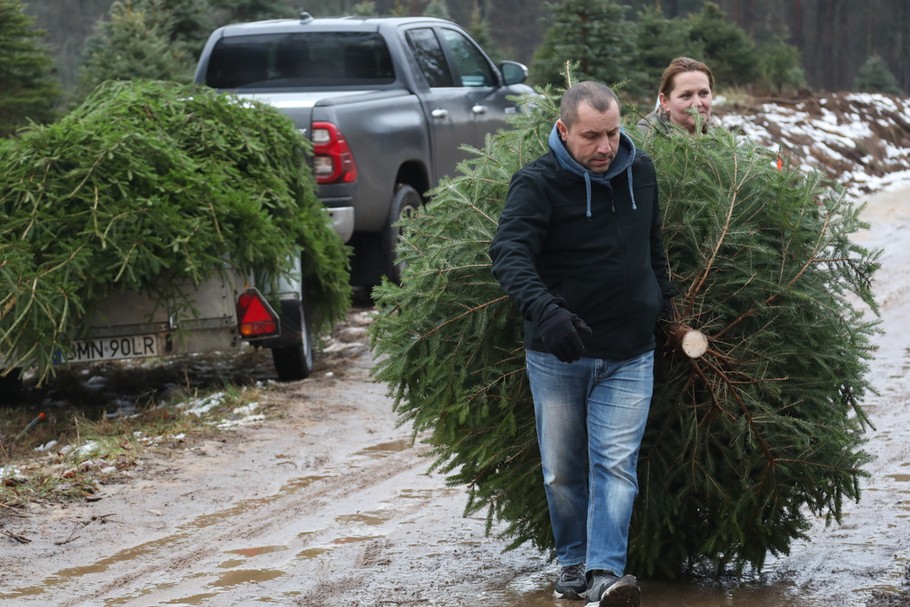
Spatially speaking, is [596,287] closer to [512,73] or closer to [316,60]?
[316,60]

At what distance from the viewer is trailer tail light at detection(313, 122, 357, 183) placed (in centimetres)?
1037

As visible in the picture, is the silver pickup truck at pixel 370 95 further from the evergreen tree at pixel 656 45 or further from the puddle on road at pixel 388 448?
the evergreen tree at pixel 656 45

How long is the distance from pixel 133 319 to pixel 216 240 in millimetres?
687

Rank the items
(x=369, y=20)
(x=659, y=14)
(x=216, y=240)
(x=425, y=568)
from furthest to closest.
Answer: (x=659, y=14)
(x=369, y=20)
(x=216, y=240)
(x=425, y=568)

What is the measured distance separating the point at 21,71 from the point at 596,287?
49.1ft

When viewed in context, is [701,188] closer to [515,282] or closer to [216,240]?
[515,282]

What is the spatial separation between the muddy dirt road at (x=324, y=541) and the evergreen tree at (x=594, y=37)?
15.2 meters

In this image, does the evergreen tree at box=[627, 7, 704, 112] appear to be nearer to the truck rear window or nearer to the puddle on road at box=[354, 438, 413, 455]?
the truck rear window

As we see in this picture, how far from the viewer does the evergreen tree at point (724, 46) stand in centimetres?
2912

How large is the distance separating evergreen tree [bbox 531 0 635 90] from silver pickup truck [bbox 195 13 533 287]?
1029 centimetres

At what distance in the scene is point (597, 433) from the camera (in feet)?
15.5

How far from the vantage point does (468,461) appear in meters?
5.18

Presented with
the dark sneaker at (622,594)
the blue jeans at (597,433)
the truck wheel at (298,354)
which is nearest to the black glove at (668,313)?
the blue jeans at (597,433)

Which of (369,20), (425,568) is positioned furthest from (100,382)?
(425,568)
